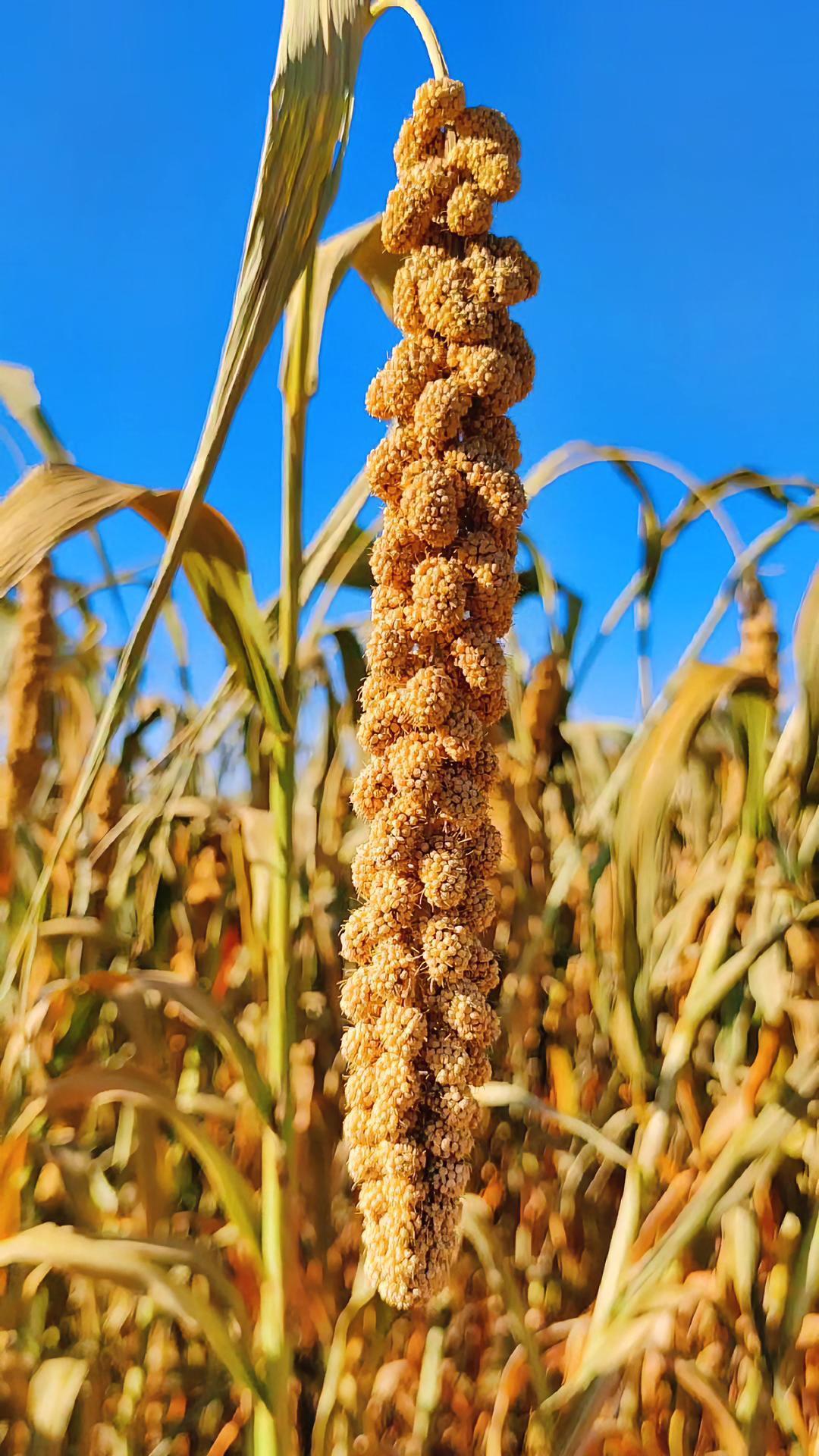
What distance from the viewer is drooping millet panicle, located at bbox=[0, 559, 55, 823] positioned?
4.87 feet

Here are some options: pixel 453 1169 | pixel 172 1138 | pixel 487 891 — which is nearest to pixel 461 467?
pixel 487 891

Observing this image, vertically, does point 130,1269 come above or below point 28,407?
below

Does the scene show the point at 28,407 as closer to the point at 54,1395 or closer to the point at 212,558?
the point at 212,558

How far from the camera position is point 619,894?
1.21 metres

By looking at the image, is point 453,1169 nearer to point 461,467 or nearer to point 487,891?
point 487,891

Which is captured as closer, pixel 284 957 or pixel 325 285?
pixel 284 957

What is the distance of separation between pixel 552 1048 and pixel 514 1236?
33cm

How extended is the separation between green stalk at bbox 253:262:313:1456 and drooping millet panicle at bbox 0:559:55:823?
0.52 metres

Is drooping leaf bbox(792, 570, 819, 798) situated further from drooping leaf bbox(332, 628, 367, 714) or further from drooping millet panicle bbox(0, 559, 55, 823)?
drooping millet panicle bbox(0, 559, 55, 823)

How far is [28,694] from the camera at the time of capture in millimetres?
1512

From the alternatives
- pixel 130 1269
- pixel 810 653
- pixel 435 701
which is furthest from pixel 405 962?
pixel 810 653

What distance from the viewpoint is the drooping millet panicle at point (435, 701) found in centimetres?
71

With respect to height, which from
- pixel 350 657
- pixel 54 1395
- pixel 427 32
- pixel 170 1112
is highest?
pixel 427 32

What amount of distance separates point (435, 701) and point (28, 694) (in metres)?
0.97
